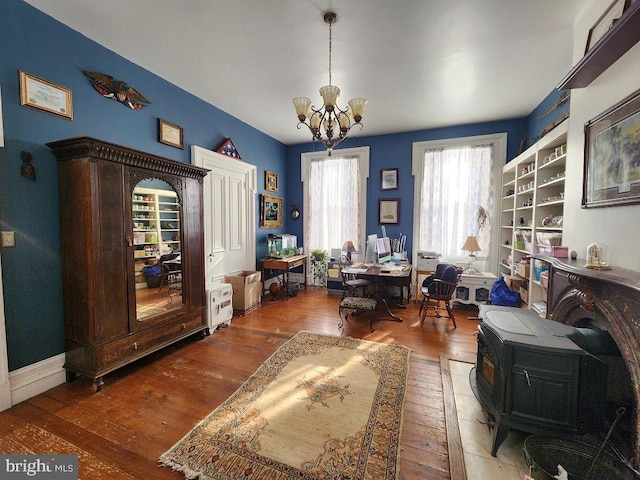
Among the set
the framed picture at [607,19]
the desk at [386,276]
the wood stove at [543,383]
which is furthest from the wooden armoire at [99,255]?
the framed picture at [607,19]

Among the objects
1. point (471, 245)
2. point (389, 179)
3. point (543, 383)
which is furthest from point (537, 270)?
point (389, 179)

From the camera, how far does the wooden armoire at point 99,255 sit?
2.08 metres

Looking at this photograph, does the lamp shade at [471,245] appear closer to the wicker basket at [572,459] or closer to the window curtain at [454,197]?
the window curtain at [454,197]

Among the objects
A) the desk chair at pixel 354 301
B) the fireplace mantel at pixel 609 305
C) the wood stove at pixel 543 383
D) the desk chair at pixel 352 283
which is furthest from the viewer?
the desk chair at pixel 352 283

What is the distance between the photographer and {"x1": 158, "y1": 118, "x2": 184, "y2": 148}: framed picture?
120 inches

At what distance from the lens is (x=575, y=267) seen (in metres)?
1.62

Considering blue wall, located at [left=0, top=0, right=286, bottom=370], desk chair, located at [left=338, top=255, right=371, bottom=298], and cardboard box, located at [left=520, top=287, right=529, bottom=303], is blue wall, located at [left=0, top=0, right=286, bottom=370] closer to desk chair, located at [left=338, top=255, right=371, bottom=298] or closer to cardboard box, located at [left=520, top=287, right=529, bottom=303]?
desk chair, located at [left=338, top=255, right=371, bottom=298]

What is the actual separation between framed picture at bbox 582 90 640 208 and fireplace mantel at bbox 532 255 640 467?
1.47 ft

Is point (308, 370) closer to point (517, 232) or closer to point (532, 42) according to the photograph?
point (517, 232)

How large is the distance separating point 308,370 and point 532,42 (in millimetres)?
3630

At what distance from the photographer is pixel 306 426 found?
176cm

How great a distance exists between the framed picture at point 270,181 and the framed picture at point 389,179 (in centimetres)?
209

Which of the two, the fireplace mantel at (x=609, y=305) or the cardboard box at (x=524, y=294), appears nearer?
the fireplace mantel at (x=609, y=305)

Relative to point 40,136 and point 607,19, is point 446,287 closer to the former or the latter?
point 607,19
